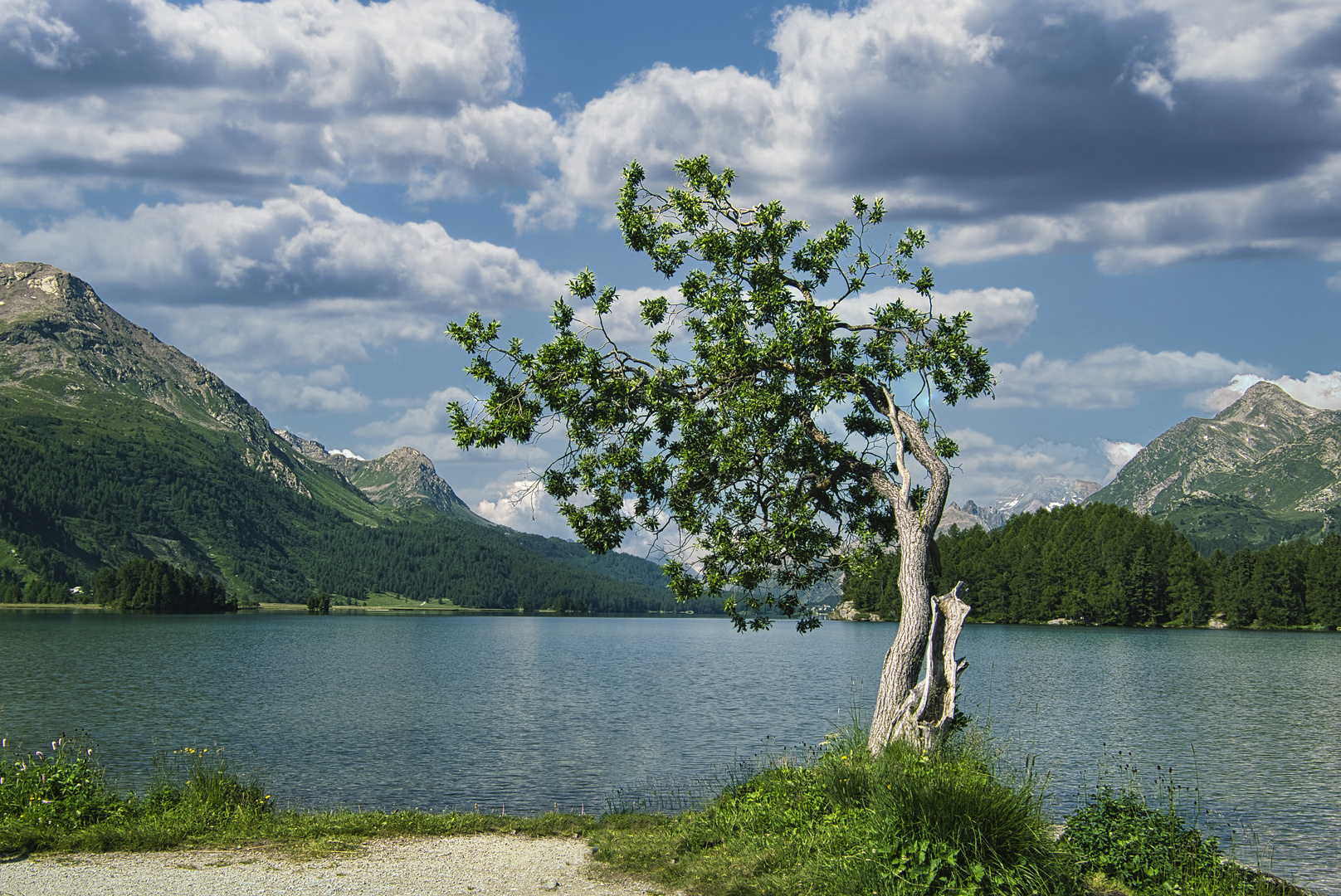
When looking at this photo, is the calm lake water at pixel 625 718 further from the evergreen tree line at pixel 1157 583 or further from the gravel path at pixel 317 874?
the evergreen tree line at pixel 1157 583

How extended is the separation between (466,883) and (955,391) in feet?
47.0

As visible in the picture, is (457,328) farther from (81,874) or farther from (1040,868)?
(1040,868)

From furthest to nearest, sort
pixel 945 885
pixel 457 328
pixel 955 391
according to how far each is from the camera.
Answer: pixel 955 391
pixel 457 328
pixel 945 885

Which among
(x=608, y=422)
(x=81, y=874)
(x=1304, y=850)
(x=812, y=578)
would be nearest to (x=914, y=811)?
(x=812, y=578)

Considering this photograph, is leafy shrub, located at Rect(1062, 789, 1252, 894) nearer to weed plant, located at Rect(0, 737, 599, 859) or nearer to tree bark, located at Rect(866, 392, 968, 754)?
tree bark, located at Rect(866, 392, 968, 754)

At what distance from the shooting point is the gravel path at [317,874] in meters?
13.6

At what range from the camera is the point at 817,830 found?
48.4 feet

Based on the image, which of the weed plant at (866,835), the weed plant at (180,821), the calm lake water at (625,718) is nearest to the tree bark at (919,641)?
the weed plant at (866,835)

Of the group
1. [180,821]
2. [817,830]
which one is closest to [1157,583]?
[817,830]

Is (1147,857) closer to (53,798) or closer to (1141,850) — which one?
(1141,850)

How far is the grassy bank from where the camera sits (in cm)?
1196

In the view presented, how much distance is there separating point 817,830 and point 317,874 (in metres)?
8.19

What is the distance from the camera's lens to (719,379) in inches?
762

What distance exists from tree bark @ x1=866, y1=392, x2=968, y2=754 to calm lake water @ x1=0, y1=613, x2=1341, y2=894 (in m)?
1.60
